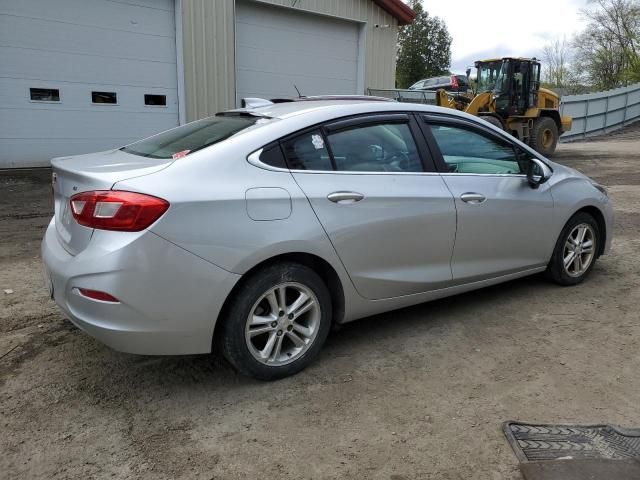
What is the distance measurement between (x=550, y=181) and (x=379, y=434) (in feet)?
8.91

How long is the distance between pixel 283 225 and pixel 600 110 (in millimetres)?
25297

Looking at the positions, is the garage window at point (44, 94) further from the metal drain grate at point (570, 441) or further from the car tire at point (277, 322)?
the metal drain grate at point (570, 441)

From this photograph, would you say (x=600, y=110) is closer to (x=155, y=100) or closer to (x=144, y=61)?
(x=155, y=100)

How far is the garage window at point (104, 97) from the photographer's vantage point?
35.1ft

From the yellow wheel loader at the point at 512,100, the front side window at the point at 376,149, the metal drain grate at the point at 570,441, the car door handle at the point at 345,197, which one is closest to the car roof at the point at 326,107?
the front side window at the point at 376,149

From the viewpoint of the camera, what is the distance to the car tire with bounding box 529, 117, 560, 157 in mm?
15289

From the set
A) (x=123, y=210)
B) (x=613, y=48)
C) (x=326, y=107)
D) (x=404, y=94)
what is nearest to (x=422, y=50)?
(x=613, y=48)

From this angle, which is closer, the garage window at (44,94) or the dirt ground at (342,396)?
the dirt ground at (342,396)

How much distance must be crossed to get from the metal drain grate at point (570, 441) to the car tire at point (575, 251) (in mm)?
2087

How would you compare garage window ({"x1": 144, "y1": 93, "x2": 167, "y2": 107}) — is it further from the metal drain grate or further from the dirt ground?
the metal drain grate

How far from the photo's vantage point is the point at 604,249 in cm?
492

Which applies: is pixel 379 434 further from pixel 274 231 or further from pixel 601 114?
pixel 601 114

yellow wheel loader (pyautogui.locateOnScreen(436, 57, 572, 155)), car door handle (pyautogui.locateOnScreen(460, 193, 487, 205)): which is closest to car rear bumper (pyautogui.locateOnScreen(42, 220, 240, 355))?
car door handle (pyautogui.locateOnScreen(460, 193, 487, 205))

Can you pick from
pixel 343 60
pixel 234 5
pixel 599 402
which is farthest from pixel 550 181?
pixel 343 60
